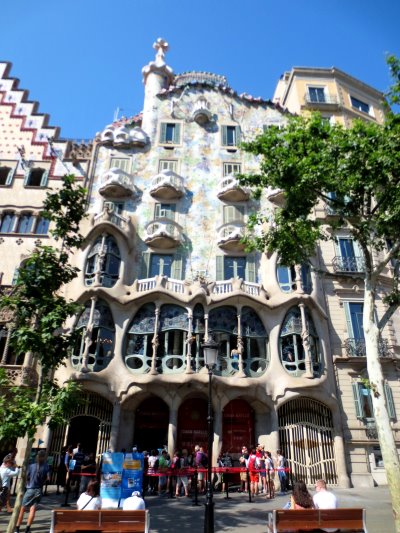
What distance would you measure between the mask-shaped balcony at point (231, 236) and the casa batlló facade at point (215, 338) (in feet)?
0.23

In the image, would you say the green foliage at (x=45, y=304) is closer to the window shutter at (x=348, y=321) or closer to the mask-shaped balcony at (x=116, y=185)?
the mask-shaped balcony at (x=116, y=185)

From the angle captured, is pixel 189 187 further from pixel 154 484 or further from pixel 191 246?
pixel 154 484

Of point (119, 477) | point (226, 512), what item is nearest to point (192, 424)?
point (226, 512)

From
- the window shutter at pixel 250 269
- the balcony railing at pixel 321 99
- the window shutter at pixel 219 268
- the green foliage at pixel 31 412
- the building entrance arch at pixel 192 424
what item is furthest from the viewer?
the balcony railing at pixel 321 99

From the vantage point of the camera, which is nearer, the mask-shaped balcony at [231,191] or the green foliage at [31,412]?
the green foliage at [31,412]

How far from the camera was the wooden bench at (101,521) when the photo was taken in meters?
6.92

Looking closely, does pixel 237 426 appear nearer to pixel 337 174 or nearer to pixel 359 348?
pixel 359 348

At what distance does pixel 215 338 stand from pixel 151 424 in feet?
18.1

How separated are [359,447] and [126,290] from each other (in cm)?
1398

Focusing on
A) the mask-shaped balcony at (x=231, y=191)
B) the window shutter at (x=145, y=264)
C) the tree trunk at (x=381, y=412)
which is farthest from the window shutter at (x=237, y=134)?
the tree trunk at (x=381, y=412)

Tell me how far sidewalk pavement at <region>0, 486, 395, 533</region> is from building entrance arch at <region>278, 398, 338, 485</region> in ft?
7.72

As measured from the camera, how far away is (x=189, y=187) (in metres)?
25.6

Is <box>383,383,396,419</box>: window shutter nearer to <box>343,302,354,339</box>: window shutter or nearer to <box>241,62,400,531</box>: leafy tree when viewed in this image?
<box>343,302,354,339</box>: window shutter

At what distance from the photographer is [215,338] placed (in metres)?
19.8
